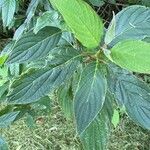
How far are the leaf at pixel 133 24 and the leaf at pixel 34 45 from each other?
0.12 metres

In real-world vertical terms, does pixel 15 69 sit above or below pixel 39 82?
below

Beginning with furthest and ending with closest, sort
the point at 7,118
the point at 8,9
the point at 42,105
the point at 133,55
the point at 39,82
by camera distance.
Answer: the point at 8,9 → the point at 42,105 → the point at 7,118 → the point at 39,82 → the point at 133,55

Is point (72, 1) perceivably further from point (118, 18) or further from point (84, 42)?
point (118, 18)

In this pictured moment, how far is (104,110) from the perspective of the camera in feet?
2.69

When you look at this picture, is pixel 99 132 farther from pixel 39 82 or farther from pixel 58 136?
pixel 58 136

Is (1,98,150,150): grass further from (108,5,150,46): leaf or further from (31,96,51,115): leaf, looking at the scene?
(108,5,150,46): leaf

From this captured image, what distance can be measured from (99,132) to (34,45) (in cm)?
20

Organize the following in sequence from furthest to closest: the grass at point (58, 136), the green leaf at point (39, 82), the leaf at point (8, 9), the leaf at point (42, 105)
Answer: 1. the grass at point (58, 136)
2. the leaf at point (8, 9)
3. the leaf at point (42, 105)
4. the green leaf at point (39, 82)

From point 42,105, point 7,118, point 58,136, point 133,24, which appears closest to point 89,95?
point 133,24

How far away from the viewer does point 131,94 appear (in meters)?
0.76

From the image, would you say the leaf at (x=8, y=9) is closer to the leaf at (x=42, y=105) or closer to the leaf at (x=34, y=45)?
the leaf at (x=42, y=105)

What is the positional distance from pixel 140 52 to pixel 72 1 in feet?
0.43

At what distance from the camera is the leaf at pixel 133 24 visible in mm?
762

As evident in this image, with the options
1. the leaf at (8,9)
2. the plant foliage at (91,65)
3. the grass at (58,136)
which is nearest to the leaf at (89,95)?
the plant foliage at (91,65)
